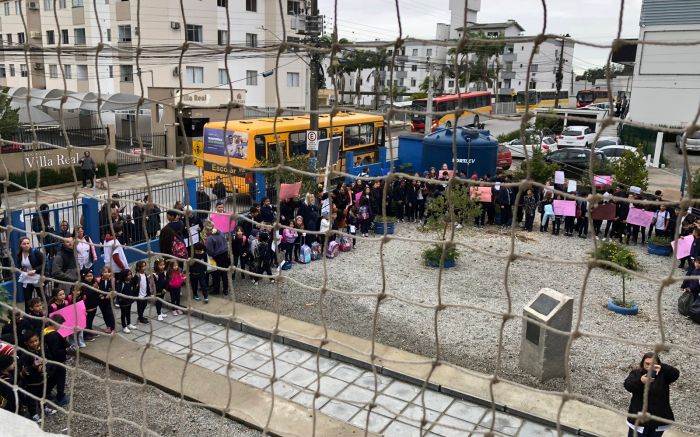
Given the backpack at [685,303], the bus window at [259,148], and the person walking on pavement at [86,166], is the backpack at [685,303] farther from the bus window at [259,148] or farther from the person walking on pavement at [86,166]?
the person walking on pavement at [86,166]

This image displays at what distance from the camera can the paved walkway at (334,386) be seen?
486cm

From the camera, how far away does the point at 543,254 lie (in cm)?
987

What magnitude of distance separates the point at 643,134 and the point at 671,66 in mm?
3439

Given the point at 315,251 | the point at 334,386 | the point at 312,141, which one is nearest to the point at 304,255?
the point at 315,251

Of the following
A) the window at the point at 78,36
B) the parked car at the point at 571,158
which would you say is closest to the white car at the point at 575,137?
the parked car at the point at 571,158

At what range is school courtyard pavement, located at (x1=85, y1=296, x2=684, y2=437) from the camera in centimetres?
482

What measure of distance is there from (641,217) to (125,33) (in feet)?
53.0

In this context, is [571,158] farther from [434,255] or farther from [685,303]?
[685,303]

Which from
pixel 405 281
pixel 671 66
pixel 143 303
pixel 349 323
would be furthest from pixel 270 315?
pixel 671 66

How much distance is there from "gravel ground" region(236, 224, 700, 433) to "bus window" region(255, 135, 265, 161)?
3.64 meters

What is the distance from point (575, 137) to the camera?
66.3 feet

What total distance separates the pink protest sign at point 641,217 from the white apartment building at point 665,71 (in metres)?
6.68

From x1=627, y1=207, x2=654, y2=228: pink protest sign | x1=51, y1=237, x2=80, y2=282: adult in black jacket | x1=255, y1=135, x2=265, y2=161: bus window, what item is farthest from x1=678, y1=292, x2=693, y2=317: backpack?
x1=255, y1=135, x2=265, y2=161: bus window

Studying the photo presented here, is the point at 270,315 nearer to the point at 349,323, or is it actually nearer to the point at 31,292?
the point at 349,323
